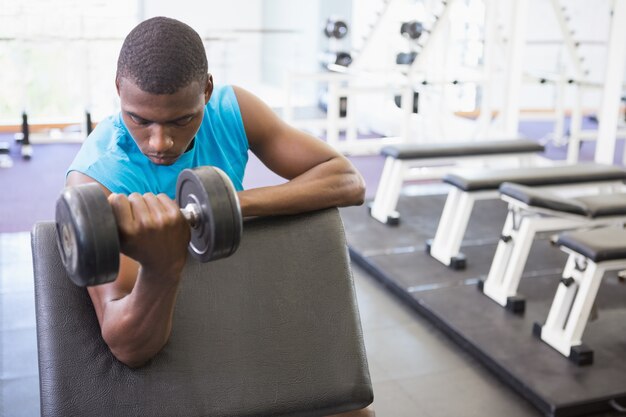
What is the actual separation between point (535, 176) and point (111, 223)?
2.64 m

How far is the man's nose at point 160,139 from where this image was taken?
104cm

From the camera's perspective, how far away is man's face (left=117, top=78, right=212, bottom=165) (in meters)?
1.01

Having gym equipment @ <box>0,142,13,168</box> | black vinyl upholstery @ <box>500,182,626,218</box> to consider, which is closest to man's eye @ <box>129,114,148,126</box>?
black vinyl upholstery @ <box>500,182,626,218</box>

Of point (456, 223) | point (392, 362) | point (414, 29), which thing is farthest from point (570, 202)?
point (414, 29)

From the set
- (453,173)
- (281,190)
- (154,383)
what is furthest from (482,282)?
(154,383)

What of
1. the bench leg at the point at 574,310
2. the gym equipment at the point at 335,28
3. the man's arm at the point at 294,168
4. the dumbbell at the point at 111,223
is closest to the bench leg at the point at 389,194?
the bench leg at the point at 574,310

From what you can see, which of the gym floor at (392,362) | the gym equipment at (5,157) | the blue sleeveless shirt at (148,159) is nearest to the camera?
the blue sleeveless shirt at (148,159)

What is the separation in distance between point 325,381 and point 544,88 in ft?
23.3

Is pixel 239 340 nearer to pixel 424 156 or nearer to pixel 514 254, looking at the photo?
pixel 514 254

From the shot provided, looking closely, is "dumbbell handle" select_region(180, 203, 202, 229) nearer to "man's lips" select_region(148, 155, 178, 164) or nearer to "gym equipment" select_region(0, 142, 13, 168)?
"man's lips" select_region(148, 155, 178, 164)

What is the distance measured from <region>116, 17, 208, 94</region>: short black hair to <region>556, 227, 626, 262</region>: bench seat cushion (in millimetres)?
1579

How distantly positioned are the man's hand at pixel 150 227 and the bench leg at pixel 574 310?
1.72 metres

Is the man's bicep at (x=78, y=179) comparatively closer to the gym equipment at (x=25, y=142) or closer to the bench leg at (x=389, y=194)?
the bench leg at (x=389, y=194)

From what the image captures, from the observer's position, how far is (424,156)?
3.65 meters
